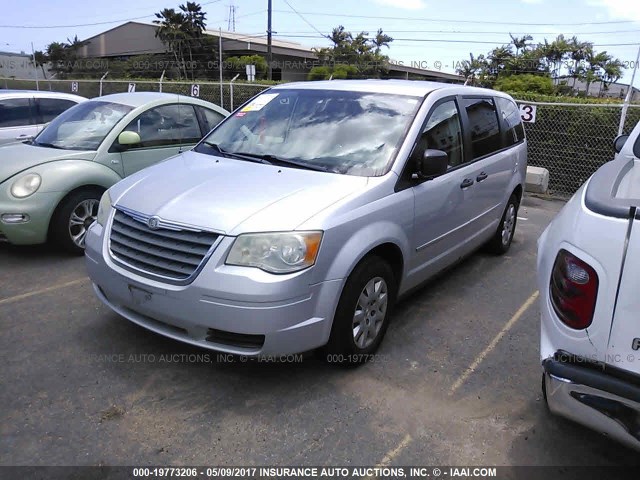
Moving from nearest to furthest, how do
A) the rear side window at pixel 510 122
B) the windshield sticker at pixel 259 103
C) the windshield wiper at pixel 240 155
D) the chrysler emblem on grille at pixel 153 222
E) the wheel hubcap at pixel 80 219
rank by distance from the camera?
1. the chrysler emblem on grille at pixel 153 222
2. the windshield wiper at pixel 240 155
3. the windshield sticker at pixel 259 103
4. the wheel hubcap at pixel 80 219
5. the rear side window at pixel 510 122

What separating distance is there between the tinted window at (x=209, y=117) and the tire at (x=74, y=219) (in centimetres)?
171

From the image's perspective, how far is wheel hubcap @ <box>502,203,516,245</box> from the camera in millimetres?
5699

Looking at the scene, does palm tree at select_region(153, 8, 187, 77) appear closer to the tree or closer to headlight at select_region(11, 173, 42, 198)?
the tree

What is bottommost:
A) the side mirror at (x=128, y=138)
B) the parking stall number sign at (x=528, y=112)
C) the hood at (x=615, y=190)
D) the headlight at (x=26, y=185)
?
the headlight at (x=26, y=185)

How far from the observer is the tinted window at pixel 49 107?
322 inches

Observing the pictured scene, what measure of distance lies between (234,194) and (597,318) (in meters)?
2.06

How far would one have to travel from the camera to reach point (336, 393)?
10.1ft

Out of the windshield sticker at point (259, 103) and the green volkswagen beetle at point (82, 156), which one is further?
the green volkswagen beetle at point (82, 156)

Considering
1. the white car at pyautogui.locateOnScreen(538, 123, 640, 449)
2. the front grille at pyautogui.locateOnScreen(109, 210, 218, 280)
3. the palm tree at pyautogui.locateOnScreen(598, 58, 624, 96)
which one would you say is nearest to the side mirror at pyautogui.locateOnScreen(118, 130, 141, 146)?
the front grille at pyautogui.locateOnScreen(109, 210, 218, 280)

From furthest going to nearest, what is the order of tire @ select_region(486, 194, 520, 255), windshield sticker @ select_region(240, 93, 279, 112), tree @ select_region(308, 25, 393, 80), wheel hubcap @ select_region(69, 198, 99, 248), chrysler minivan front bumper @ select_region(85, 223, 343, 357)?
tree @ select_region(308, 25, 393, 80)
tire @ select_region(486, 194, 520, 255)
wheel hubcap @ select_region(69, 198, 99, 248)
windshield sticker @ select_region(240, 93, 279, 112)
chrysler minivan front bumper @ select_region(85, 223, 343, 357)

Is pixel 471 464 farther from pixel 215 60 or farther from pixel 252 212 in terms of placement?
pixel 215 60

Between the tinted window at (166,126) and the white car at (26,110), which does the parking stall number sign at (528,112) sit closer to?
the tinted window at (166,126)

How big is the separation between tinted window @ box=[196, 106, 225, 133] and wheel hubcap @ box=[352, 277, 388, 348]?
395 centimetres

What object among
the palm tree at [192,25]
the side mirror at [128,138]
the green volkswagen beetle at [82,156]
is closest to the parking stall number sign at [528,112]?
the green volkswagen beetle at [82,156]
